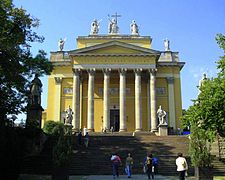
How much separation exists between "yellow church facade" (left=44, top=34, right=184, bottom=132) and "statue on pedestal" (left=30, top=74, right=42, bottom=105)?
14.8 metres

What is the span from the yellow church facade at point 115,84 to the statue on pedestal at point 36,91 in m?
14.8

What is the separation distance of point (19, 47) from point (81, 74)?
20586 mm

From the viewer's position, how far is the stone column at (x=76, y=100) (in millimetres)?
39844

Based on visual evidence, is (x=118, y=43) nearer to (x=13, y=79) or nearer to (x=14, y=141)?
(x=13, y=79)

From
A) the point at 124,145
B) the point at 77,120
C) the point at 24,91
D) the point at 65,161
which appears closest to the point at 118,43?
the point at 77,120

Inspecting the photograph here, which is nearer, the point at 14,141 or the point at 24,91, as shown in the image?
the point at 14,141

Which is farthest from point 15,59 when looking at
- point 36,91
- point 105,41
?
point 105,41

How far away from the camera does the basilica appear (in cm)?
4084

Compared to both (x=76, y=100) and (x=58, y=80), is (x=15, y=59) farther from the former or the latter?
(x=58, y=80)

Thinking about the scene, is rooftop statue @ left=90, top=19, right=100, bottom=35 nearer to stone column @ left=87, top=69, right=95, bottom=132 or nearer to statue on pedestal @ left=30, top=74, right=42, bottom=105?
stone column @ left=87, top=69, right=95, bottom=132

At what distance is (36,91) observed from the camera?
24.7 meters

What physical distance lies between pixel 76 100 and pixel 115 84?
660 centimetres

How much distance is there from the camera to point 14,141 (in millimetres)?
14641

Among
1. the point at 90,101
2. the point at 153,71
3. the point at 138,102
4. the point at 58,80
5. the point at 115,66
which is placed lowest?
the point at 138,102
